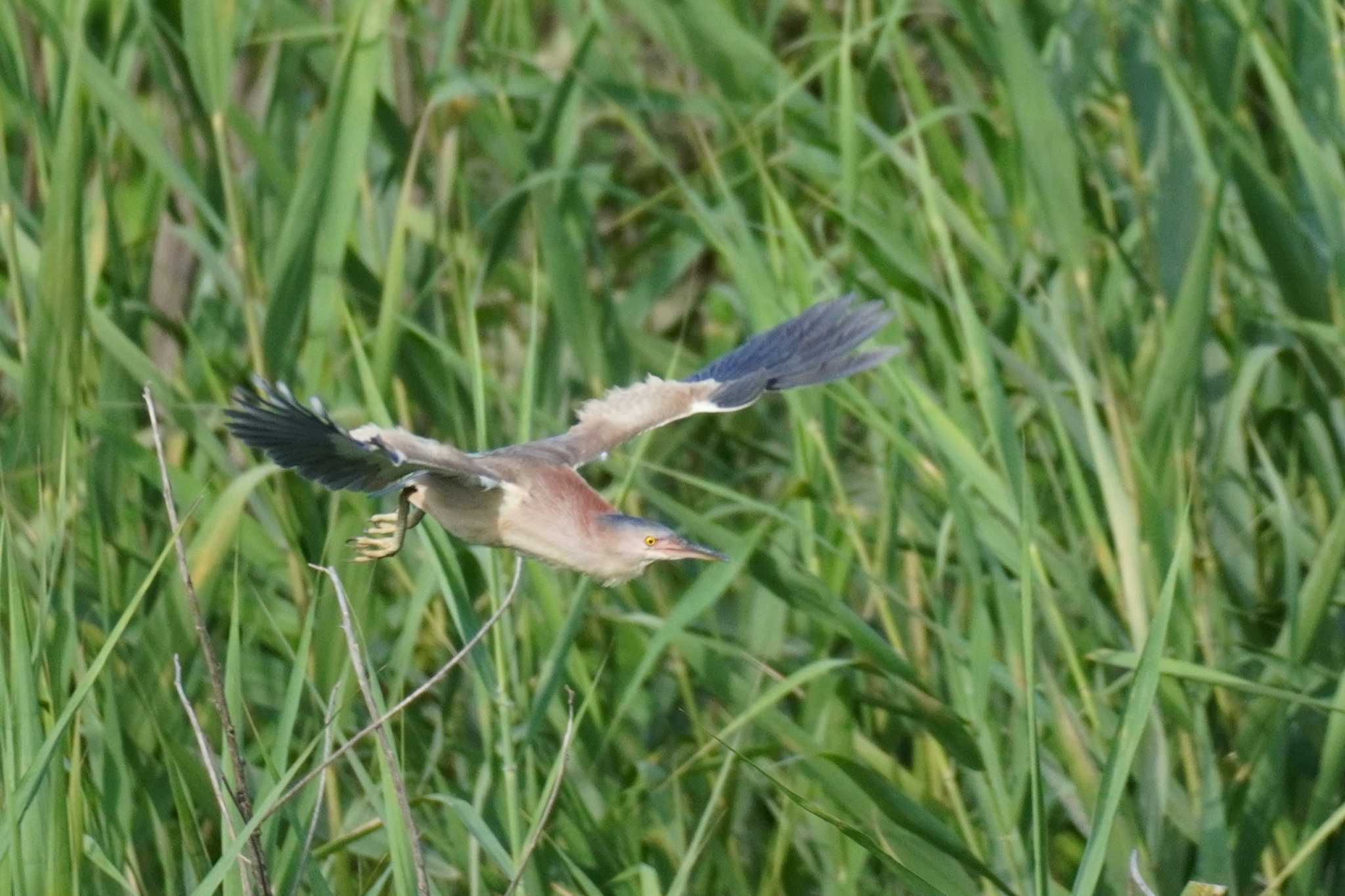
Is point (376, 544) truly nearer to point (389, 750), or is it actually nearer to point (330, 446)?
point (330, 446)

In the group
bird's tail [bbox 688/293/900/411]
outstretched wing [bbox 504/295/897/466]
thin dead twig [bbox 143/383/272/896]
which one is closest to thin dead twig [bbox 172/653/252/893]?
thin dead twig [bbox 143/383/272/896]

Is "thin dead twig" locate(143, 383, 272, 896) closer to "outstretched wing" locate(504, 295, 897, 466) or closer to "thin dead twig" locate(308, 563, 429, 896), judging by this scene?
"thin dead twig" locate(308, 563, 429, 896)

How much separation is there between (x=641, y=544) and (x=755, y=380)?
34cm

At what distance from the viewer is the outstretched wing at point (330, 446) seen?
173 cm

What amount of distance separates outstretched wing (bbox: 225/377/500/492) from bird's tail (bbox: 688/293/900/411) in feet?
1.36

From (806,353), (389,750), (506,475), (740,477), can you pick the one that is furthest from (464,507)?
(740,477)

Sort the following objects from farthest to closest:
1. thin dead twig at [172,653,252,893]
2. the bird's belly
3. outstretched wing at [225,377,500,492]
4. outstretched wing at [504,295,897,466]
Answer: outstretched wing at [504,295,897,466] → the bird's belly → outstretched wing at [225,377,500,492] → thin dead twig at [172,653,252,893]

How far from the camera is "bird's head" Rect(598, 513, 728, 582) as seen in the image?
6.25ft

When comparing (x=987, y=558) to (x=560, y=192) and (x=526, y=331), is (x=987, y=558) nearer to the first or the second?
(x=560, y=192)

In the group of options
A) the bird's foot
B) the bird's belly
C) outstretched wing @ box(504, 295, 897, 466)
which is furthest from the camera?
outstretched wing @ box(504, 295, 897, 466)

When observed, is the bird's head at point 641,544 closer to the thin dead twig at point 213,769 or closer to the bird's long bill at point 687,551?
the bird's long bill at point 687,551

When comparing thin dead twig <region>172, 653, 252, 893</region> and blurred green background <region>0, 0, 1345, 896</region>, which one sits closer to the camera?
thin dead twig <region>172, 653, 252, 893</region>

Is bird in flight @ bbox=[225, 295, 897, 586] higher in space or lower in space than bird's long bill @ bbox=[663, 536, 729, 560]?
higher

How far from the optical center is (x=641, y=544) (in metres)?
1.91
